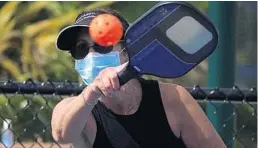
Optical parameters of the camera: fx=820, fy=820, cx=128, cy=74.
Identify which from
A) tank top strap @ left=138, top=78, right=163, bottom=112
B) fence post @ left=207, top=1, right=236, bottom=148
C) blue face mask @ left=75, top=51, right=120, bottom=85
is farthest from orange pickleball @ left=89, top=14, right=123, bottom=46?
fence post @ left=207, top=1, right=236, bottom=148

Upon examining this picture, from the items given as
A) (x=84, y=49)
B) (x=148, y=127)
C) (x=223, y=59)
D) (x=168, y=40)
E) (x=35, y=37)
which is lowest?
(x=35, y=37)

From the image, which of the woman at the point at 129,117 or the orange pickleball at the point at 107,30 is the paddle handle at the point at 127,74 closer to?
the orange pickleball at the point at 107,30

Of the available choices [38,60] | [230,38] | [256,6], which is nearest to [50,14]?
[38,60]

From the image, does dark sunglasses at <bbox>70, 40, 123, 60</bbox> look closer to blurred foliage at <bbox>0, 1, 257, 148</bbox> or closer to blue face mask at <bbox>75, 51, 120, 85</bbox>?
blue face mask at <bbox>75, 51, 120, 85</bbox>

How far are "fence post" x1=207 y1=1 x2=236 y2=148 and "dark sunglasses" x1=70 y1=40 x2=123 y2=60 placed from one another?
3.21 ft

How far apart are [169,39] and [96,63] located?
21 centimetres

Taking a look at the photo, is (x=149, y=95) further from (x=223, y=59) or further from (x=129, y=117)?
(x=223, y=59)

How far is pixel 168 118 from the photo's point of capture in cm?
235

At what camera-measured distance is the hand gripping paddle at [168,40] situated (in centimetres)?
200

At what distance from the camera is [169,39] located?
204 cm

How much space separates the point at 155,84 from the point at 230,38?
32.5 inches

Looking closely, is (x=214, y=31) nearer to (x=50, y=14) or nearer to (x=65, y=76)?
(x=65, y=76)

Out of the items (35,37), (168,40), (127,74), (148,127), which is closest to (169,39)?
(168,40)

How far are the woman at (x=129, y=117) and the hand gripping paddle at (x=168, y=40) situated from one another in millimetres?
151
